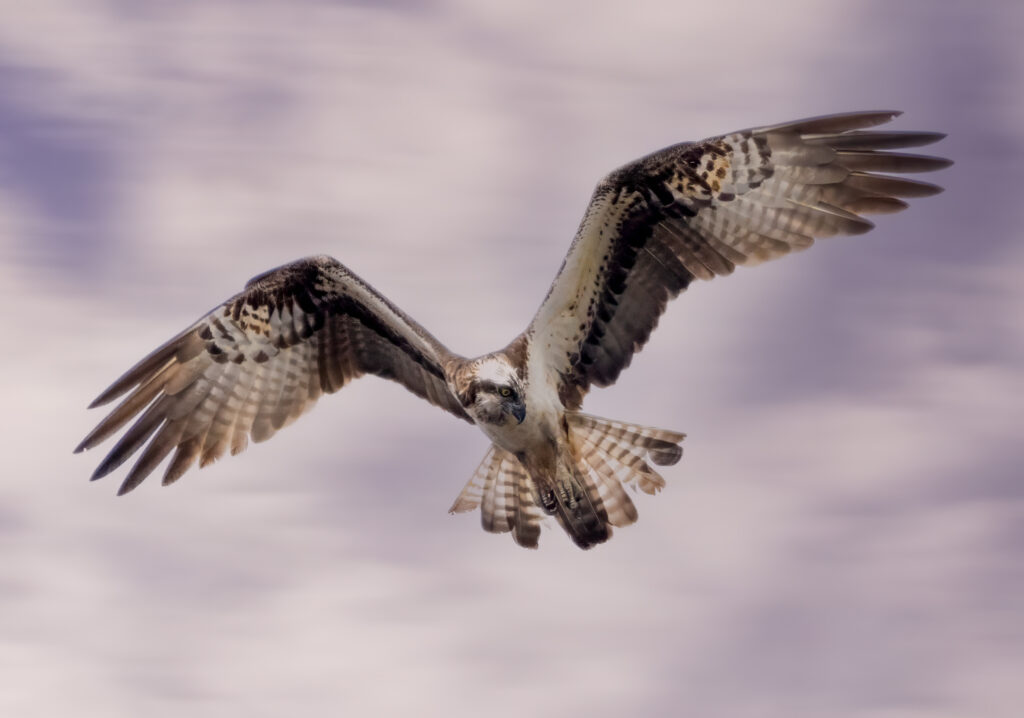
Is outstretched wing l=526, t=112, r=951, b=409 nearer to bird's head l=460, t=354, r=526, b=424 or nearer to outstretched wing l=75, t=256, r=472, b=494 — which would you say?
bird's head l=460, t=354, r=526, b=424

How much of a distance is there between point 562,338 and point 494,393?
863mm

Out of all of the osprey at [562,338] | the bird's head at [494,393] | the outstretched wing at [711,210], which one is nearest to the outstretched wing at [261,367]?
the osprey at [562,338]

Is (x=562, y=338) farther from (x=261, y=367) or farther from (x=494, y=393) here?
(x=261, y=367)

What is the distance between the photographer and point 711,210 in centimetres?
1006

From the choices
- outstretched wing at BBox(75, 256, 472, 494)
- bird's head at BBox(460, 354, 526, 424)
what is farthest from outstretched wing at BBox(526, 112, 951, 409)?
outstretched wing at BBox(75, 256, 472, 494)

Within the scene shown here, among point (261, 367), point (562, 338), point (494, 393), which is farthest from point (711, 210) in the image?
point (261, 367)

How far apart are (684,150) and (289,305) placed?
337cm

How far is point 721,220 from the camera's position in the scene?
1008cm

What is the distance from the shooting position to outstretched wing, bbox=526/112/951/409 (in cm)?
984

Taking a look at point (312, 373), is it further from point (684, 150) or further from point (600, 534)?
point (684, 150)

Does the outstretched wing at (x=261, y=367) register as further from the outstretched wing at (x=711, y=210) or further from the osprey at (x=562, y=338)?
the outstretched wing at (x=711, y=210)

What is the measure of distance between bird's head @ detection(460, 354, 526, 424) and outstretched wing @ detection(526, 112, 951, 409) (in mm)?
545

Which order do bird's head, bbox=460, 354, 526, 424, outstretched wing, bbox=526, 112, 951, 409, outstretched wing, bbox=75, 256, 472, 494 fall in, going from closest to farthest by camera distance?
bird's head, bbox=460, 354, 526, 424 → outstretched wing, bbox=526, 112, 951, 409 → outstretched wing, bbox=75, 256, 472, 494

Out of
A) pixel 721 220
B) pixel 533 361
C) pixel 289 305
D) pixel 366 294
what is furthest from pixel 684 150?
pixel 289 305
